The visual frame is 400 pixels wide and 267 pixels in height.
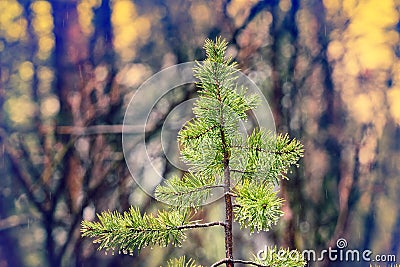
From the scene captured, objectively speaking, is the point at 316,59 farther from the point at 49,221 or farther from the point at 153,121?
the point at 49,221

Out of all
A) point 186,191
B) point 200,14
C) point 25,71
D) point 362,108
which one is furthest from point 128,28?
point 186,191

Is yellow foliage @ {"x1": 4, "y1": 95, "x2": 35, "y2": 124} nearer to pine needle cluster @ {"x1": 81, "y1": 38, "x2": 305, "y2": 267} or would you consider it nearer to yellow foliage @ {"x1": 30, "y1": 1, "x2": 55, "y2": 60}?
yellow foliage @ {"x1": 30, "y1": 1, "x2": 55, "y2": 60}

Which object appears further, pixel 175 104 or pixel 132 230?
pixel 175 104

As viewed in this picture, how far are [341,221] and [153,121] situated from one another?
583mm

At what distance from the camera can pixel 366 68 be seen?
1343 mm

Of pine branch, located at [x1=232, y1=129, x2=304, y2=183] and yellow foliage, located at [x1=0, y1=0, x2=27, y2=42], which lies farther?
yellow foliage, located at [x1=0, y1=0, x2=27, y2=42]

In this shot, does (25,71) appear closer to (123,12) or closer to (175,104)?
(123,12)

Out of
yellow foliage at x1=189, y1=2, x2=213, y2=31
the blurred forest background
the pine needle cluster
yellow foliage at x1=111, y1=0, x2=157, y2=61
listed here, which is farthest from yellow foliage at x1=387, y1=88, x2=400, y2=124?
the pine needle cluster

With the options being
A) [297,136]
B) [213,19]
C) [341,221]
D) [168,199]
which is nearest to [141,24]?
[213,19]

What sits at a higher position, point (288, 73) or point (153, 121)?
point (288, 73)

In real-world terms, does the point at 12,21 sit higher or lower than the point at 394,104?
higher

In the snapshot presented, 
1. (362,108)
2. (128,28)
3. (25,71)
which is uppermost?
(128,28)

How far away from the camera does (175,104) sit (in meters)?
1.29

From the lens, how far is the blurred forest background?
1276mm
